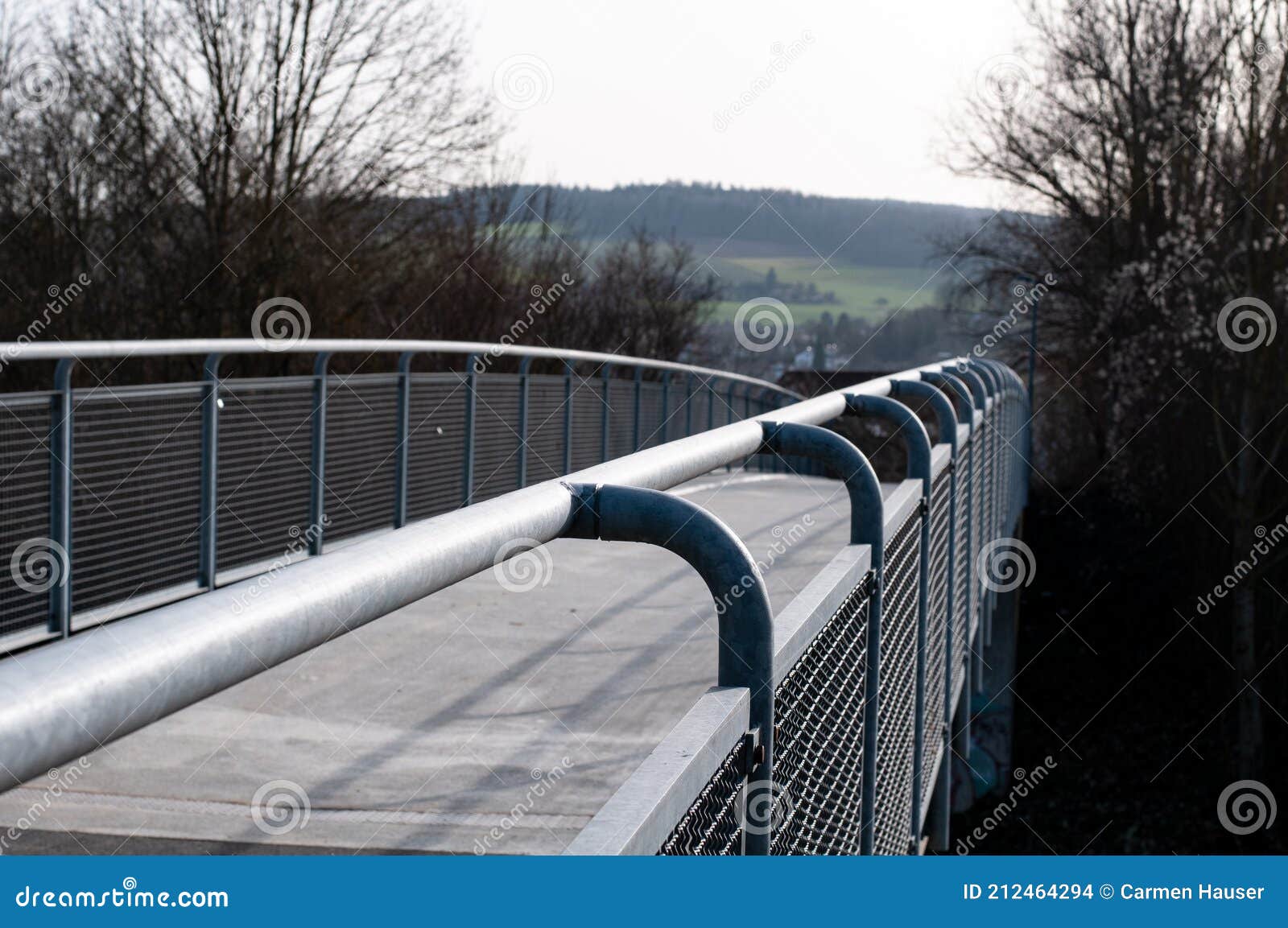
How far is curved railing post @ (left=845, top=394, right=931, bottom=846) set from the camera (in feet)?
12.0

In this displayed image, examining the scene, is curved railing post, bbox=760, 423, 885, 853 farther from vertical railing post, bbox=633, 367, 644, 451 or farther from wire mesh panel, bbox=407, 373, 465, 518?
vertical railing post, bbox=633, 367, 644, 451

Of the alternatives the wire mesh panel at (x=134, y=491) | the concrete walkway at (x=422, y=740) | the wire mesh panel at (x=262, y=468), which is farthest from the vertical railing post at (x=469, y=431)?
the wire mesh panel at (x=134, y=491)

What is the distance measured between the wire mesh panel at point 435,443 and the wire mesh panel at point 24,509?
3.29 metres

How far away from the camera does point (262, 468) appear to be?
7.58 metres

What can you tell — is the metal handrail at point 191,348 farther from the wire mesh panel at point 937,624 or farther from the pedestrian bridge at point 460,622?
the wire mesh panel at point 937,624

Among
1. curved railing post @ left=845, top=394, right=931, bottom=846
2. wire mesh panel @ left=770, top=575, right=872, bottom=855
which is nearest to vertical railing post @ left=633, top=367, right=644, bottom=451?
curved railing post @ left=845, top=394, right=931, bottom=846

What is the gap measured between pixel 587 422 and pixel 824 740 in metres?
10.6

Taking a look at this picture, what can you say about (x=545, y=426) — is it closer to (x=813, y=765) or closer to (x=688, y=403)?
(x=688, y=403)

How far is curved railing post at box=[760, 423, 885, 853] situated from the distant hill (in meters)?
28.1

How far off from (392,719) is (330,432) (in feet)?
13.0

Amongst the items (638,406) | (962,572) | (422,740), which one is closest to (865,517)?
(422,740)

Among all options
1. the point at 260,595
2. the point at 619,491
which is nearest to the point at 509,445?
the point at 619,491

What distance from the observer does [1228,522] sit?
23984 millimetres

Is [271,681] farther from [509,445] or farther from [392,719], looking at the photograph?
[509,445]
